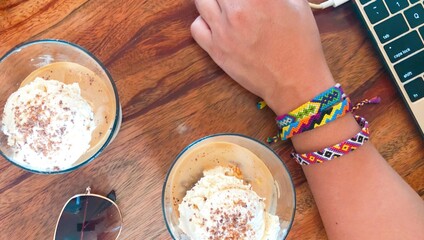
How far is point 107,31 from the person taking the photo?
0.83 m

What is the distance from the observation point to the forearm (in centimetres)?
79

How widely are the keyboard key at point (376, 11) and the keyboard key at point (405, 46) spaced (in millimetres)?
45

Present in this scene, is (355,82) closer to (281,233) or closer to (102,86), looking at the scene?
(281,233)

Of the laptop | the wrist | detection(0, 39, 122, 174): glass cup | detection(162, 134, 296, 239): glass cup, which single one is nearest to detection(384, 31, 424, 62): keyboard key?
the laptop

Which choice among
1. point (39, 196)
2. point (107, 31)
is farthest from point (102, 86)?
point (39, 196)

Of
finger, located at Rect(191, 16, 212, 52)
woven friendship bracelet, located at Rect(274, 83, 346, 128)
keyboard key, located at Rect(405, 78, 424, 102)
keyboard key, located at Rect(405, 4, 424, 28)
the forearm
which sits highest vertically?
finger, located at Rect(191, 16, 212, 52)

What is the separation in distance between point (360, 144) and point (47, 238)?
0.53m

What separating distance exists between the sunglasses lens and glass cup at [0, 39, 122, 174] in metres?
0.09

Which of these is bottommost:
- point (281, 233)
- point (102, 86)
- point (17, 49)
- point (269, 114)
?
point (281, 233)

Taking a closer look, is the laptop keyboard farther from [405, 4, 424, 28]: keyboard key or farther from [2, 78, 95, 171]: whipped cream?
[2, 78, 95, 171]: whipped cream

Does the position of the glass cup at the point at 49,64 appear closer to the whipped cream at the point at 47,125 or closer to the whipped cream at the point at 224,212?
the whipped cream at the point at 47,125

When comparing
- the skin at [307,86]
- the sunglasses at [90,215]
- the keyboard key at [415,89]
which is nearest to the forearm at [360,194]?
the skin at [307,86]

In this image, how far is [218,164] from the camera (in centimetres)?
82

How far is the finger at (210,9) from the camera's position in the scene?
0.82 m
